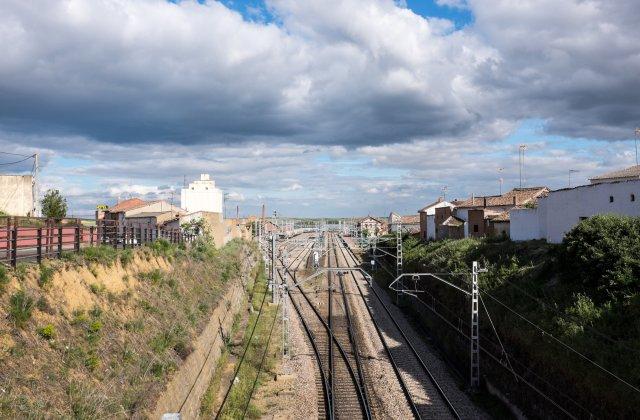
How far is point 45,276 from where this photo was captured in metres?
14.1

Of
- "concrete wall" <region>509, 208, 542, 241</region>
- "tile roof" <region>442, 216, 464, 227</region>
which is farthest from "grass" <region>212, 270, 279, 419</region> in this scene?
"tile roof" <region>442, 216, 464, 227</region>

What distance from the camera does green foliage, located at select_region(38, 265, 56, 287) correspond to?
551 inches

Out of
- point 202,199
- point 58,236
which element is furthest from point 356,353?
point 202,199

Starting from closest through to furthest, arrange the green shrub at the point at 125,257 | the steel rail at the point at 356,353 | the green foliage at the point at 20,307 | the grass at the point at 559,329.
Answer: the green foliage at the point at 20,307, the grass at the point at 559,329, the green shrub at the point at 125,257, the steel rail at the point at 356,353

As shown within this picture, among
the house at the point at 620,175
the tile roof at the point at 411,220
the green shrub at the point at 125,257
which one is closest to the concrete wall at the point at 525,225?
the house at the point at 620,175

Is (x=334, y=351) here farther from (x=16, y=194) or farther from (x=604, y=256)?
(x=16, y=194)

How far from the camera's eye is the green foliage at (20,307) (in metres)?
11.9

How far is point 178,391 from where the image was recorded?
52.1 feet

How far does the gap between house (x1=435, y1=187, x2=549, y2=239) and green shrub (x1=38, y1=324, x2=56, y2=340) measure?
1656 inches

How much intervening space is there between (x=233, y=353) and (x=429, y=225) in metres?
45.5

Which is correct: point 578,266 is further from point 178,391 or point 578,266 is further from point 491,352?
point 178,391

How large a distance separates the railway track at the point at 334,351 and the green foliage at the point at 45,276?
37.8 ft

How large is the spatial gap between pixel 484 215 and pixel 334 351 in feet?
94.6

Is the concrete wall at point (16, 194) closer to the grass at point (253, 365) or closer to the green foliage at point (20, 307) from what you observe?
the grass at point (253, 365)
